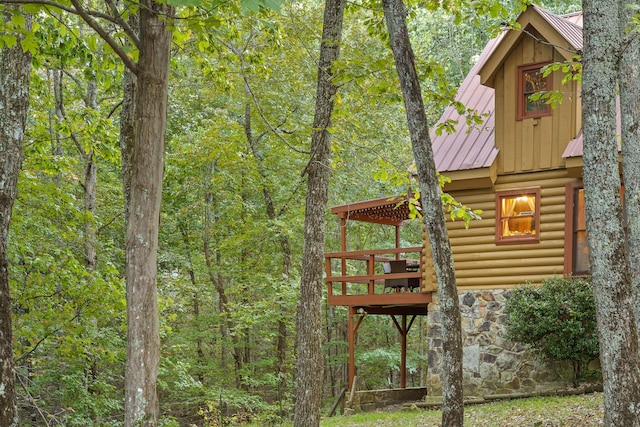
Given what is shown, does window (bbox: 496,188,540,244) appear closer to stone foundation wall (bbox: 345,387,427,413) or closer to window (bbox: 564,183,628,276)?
window (bbox: 564,183,628,276)

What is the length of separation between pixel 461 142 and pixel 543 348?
15.2 feet

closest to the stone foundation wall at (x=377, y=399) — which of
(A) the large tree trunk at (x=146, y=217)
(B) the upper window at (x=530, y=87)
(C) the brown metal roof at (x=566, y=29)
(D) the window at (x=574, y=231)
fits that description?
(D) the window at (x=574, y=231)

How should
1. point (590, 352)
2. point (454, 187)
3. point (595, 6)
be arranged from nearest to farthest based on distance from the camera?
1. point (595, 6)
2. point (590, 352)
3. point (454, 187)

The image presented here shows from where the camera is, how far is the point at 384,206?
1593cm

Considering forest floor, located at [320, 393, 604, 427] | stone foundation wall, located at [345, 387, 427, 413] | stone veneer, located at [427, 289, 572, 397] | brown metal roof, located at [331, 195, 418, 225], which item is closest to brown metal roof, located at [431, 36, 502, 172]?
brown metal roof, located at [331, 195, 418, 225]

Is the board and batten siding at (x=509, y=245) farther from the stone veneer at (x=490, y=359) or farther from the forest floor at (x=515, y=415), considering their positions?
the forest floor at (x=515, y=415)

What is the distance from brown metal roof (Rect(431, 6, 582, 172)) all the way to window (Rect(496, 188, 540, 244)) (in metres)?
0.88

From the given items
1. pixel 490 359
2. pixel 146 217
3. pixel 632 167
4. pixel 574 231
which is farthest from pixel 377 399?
pixel 146 217

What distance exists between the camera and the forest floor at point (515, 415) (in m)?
9.48

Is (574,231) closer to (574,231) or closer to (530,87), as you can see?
(574,231)

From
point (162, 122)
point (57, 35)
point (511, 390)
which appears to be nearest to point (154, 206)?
point (162, 122)

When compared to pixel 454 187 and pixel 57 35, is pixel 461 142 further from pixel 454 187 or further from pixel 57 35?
pixel 57 35

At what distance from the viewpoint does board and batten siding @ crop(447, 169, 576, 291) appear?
13508 millimetres

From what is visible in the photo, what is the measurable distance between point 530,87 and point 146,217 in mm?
10339
